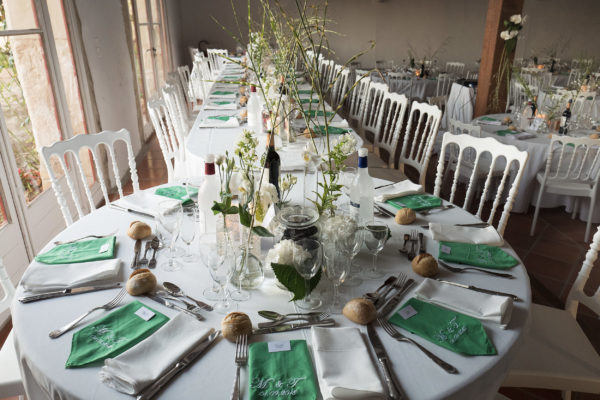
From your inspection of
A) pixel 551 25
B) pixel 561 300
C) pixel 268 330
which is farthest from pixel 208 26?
pixel 268 330

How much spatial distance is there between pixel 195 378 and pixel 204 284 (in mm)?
366

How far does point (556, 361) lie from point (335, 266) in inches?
33.1

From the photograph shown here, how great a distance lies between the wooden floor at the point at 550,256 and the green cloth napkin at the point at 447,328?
1096 millimetres

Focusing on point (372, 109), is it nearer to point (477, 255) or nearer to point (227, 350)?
point (477, 255)

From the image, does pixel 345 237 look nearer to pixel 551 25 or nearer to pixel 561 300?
pixel 561 300

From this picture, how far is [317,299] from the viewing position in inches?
47.3

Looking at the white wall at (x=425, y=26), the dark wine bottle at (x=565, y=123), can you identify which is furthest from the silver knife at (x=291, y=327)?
the white wall at (x=425, y=26)

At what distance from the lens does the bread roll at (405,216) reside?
5.32ft

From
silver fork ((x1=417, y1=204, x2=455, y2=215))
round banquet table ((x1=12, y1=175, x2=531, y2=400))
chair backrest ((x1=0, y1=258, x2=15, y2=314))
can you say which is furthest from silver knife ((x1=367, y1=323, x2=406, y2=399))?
chair backrest ((x1=0, y1=258, x2=15, y2=314))

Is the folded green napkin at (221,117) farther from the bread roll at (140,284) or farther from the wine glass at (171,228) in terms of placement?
the bread roll at (140,284)

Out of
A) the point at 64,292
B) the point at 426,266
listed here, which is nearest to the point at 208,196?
the point at 64,292

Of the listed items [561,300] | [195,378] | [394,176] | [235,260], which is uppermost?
[235,260]

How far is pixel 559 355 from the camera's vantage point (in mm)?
1432

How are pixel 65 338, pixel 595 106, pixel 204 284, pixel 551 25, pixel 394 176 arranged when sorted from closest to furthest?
pixel 65 338
pixel 204 284
pixel 394 176
pixel 595 106
pixel 551 25
